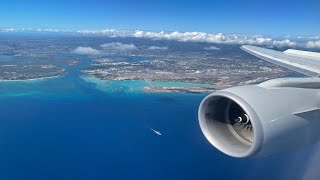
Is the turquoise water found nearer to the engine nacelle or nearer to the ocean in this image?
the ocean

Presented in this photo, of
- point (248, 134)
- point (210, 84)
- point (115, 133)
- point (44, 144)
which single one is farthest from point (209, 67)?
point (248, 134)

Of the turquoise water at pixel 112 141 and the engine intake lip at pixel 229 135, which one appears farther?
the turquoise water at pixel 112 141

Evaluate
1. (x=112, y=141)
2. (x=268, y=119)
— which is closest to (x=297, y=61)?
(x=268, y=119)

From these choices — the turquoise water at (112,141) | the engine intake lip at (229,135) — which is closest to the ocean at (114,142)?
the turquoise water at (112,141)

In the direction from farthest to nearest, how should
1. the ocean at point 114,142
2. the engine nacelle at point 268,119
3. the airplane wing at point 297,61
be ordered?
the ocean at point 114,142
the airplane wing at point 297,61
the engine nacelle at point 268,119

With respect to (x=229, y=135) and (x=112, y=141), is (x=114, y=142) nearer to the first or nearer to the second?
(x=112, y=141)

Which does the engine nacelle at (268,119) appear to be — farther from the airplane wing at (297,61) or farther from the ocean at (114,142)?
the ocean at (114,142)

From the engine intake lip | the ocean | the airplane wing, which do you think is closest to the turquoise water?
the ocean

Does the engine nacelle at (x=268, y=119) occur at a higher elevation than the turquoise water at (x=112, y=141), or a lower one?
higher

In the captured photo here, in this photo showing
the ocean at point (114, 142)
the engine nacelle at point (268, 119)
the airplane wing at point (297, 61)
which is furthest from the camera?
the ocean at point (114, 142)
